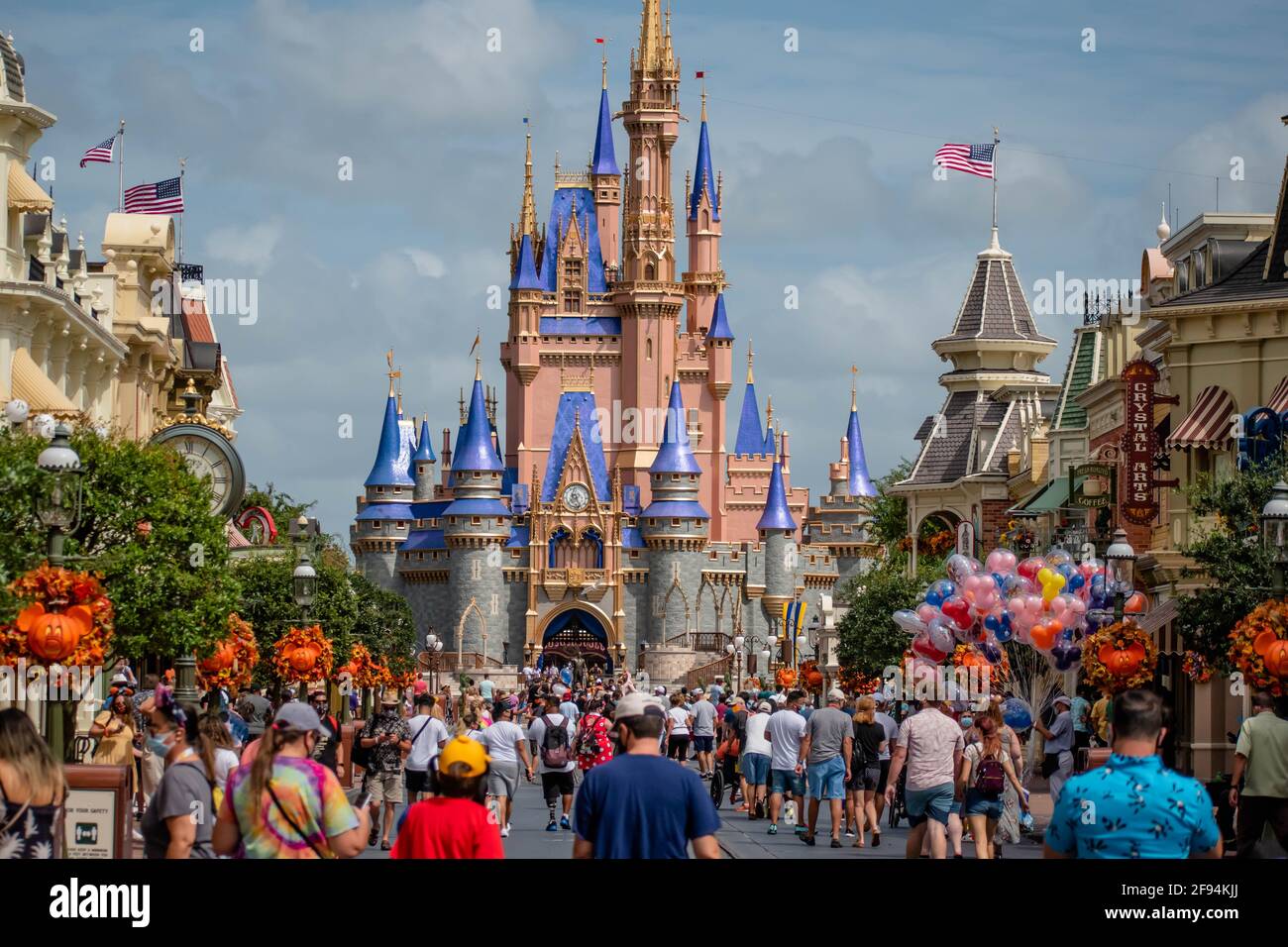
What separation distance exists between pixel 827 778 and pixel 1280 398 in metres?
13.5

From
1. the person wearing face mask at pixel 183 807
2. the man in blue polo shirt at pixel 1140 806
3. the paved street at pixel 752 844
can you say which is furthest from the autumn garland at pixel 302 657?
the man in blue polo shirt at pixel 1140 806

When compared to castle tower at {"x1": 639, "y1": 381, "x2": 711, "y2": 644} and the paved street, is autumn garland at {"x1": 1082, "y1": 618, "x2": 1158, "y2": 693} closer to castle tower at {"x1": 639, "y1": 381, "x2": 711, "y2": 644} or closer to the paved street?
the paved street

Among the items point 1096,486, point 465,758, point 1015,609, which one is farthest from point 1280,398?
point 465,758

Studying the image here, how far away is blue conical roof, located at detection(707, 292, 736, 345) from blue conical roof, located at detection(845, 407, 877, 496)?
1106cm

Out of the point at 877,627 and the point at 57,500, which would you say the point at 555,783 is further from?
the point at 877,627

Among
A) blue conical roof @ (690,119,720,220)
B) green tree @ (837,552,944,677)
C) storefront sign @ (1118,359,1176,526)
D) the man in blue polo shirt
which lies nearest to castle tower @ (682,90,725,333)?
blue conical roof @ (690,119,720,220)

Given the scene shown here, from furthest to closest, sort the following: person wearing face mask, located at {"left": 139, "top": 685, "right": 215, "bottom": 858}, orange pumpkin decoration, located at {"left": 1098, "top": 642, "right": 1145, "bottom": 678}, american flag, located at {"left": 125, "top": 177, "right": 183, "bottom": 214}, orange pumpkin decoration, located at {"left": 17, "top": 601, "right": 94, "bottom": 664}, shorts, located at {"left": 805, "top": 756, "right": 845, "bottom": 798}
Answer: american flag, located at {"left": 125, "top": 177, "right": 183, "bottom": 214} < orange pumpkin decoration, located at {"left": 1098, "top": 642, "right": 1145, "bottom": 678} < shorts, located at {"left": 805, "top": 756, "right": 845, "bottom": 798} < orange pumpkin decoration, located at {"left": 17, "top": 601, "right": 94, "bottom": 664} < person wearing face mask, located at {"left": 139, "top": 685, "right": 215, "bottom": 858}

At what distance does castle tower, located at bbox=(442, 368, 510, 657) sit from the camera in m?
118

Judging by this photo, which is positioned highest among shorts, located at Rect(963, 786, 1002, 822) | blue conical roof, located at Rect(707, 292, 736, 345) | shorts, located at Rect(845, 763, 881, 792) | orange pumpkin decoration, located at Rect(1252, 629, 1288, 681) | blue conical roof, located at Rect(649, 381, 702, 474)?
blue conical roof, located at Rect(707, 292, 736, 345)

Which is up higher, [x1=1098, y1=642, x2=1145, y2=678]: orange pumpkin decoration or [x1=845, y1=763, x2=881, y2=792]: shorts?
[x1=1098, y1=642, x2=1145, y2=678]: orange pumpkin decoration

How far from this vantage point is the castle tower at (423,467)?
422ft

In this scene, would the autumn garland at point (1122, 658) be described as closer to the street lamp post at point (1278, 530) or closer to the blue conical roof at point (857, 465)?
the street lamp post at point (1278, 530)
